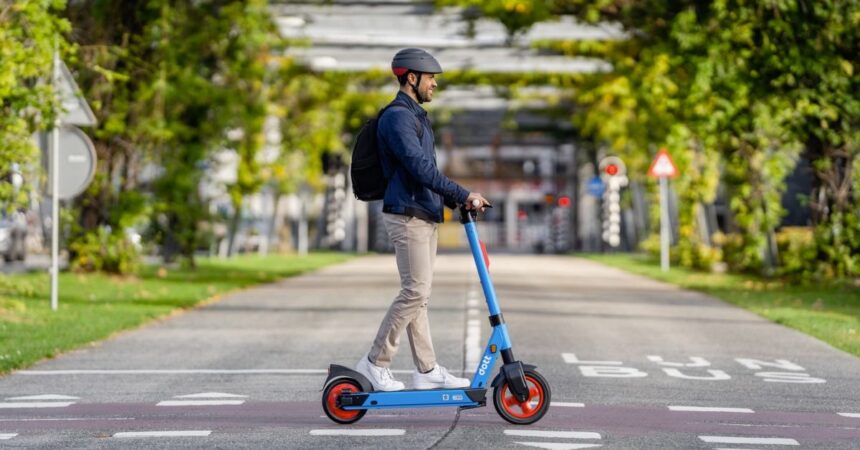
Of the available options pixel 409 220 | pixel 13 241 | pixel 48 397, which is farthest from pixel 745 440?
pixel 13 241

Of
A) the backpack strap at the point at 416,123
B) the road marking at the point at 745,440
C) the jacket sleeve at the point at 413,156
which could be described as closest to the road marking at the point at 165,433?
the jacket sleeve at the point at 413,156

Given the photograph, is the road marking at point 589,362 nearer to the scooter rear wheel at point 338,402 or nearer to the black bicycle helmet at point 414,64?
the scooter rear wheel at point 338,402

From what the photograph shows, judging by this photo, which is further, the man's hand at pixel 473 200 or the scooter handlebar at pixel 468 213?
the scooter handlebar at pixel 468 213

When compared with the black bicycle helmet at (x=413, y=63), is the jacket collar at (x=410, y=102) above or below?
below

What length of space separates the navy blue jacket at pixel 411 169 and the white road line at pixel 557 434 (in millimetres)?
1152

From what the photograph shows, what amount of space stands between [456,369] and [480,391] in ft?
11.9

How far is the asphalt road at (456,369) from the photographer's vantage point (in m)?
8.58

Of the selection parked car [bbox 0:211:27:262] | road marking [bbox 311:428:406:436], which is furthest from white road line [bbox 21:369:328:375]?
parked car [bbox 0:211:27:262]

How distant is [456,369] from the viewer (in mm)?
12398

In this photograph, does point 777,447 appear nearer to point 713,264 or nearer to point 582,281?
point 582,281

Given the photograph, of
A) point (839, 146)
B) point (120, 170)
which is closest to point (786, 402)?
point (839, 146)

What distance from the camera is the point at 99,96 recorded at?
2575 cm

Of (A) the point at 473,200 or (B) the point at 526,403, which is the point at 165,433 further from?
(A) the point at 473,200

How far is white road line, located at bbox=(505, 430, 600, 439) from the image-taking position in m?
8.52
